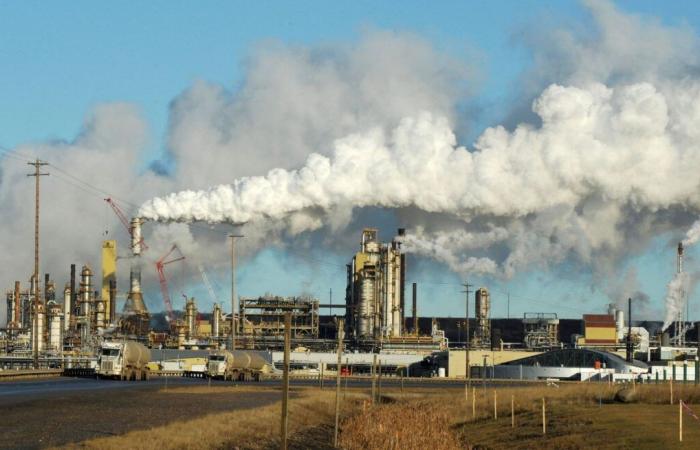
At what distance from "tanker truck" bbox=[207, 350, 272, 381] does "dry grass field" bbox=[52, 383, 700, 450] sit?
4131cm

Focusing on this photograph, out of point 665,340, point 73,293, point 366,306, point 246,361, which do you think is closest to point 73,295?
point 73,293

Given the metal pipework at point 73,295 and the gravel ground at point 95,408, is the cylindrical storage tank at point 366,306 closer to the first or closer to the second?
the metal pipework at point 73,295

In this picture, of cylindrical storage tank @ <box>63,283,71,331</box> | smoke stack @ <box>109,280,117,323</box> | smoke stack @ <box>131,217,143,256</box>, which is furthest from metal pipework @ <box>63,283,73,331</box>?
smoke stack @ <box>131,217,143,256</box>

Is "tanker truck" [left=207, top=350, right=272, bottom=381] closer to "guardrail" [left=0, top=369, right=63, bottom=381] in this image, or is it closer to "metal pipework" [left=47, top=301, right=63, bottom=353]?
"guardrail" [left=0, top=369, right=63, bottom=381]

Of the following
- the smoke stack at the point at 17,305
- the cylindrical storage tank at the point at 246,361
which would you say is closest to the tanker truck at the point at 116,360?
the cylindrical storage tank at the point at 246,361

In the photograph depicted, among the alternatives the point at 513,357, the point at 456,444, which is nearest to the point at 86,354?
the point at 513,357

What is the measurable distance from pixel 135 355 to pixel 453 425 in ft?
194

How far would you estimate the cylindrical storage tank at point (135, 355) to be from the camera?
12269cm

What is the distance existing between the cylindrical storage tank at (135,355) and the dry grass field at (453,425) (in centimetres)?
3765

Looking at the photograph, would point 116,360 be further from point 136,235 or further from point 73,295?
point 73,295

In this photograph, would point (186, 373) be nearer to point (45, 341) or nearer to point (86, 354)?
point (86, 354)

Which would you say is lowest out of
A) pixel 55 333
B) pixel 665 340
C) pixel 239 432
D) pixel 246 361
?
pixel 246 361

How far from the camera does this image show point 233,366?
13212 cm

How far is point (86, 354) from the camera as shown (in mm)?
167625
